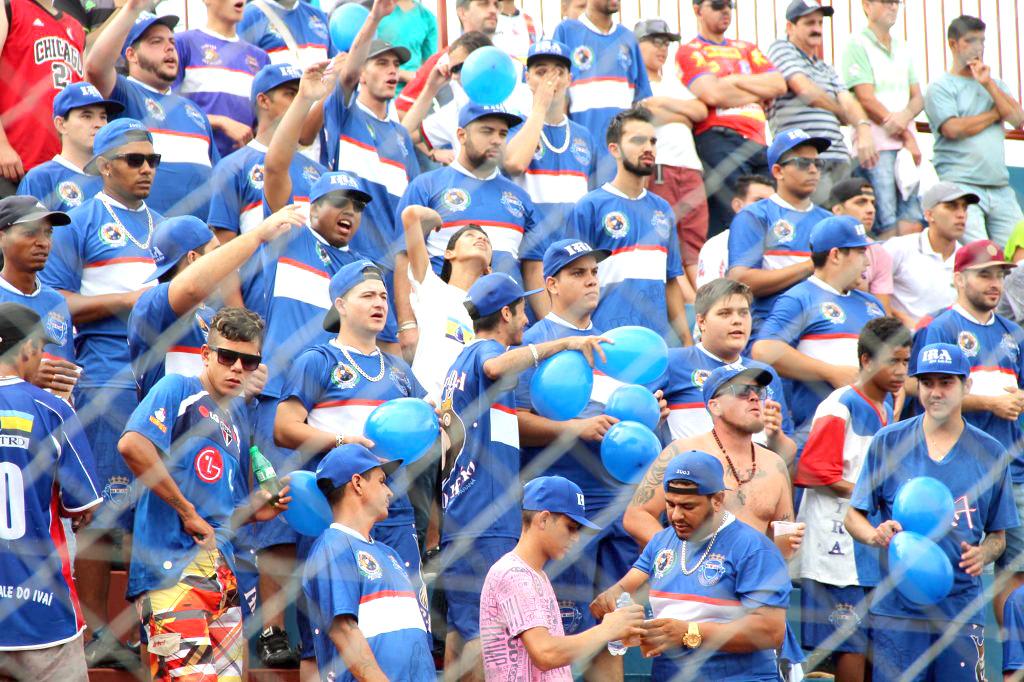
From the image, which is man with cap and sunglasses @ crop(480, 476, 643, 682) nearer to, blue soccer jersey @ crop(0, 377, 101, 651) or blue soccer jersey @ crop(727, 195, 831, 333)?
blue soccer jersey @ crop(0, 377, 101, 651)

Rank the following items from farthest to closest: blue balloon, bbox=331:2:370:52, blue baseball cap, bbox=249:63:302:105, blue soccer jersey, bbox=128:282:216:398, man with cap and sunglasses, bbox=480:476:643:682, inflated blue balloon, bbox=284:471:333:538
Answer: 1. blue balloon, bbox=331:2:370:52
2. blue baseball cap, bbox=249:63:302:105
3. blue soccer jersey, bbox=128:282:216:398
4. inflated blue balloon, bbox=284:471:333:538
5. man with cap and sunglasses, bbox=480:476:643:682

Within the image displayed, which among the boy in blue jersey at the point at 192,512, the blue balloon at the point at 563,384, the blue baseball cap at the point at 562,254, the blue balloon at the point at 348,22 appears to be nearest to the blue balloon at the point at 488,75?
the blue balloon at the point at 348,22

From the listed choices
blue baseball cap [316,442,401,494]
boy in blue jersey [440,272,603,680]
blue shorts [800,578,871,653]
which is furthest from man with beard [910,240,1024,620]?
blue baseball cap [316,442,401,494]

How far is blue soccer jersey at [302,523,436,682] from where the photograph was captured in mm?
4754

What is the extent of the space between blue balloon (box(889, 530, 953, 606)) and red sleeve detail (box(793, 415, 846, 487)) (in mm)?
597

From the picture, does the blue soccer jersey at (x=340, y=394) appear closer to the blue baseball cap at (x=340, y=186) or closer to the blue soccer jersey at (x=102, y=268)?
the blue soccer jersey at (x=102, y=268)

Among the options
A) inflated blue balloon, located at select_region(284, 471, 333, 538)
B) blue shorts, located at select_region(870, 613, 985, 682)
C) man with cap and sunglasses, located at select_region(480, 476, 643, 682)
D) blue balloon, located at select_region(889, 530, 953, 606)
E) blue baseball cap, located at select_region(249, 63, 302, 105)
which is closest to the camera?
man with cap and sunglasses, located at select_region(480, 476, 643, 682)

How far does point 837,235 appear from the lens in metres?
7.09

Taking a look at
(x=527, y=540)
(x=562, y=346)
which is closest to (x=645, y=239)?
(x=562, y=346)

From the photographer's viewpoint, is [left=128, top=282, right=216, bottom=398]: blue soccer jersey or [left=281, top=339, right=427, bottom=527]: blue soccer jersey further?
[left=281, top=339, right=427, bottom=527]: blue soccer jersey

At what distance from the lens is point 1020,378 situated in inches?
287

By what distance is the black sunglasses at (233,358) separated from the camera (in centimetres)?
508

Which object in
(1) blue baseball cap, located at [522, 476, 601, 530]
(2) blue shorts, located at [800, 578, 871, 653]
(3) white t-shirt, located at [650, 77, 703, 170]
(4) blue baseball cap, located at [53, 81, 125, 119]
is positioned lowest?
(2) blue shorts, located at [800, 578, 871, 653]

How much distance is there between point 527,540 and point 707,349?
1672 millimetres
